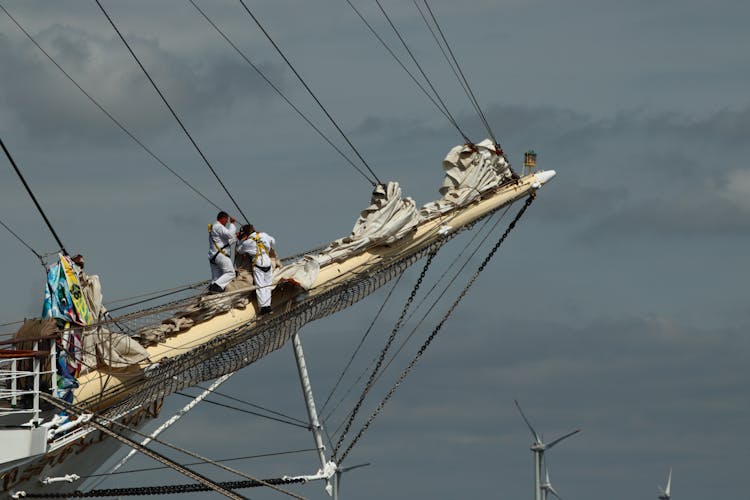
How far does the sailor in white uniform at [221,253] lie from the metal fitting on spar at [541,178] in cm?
931

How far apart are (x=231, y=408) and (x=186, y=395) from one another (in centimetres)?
121

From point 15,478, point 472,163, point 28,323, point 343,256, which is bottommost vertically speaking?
point 15,478

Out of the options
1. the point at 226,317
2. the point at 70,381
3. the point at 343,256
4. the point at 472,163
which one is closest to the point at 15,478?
the point at 70,381

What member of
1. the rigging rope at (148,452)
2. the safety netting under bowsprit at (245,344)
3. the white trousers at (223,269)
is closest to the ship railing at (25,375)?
the rigging rope at (148,452)

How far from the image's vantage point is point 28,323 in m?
37.2

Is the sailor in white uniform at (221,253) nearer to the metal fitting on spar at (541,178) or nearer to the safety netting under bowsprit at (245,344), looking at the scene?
the safety netting under bowsprit at (245,344)

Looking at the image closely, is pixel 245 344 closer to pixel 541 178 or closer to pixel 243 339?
pixel 243 339

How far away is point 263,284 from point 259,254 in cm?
64

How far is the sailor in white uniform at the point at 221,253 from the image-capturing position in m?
40.7

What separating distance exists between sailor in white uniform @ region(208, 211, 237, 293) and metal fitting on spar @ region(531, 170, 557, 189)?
30.6 ft

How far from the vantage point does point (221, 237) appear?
40781 millimetres

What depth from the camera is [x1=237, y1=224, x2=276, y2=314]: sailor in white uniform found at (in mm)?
40844

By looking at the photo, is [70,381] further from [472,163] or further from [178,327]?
[472,163]

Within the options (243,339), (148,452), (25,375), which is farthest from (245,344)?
(25,375)
